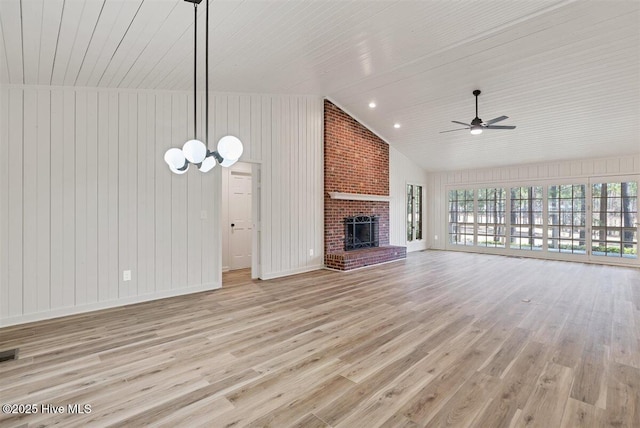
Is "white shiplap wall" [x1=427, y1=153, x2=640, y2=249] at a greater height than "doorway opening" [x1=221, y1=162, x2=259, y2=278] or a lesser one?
greater

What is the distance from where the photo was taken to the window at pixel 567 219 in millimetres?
7302

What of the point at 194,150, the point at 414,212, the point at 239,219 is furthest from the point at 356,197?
the point at 194,150

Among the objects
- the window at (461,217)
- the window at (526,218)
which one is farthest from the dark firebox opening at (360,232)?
the window at (526,218)

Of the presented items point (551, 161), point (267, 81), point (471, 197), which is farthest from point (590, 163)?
point (267, 81)

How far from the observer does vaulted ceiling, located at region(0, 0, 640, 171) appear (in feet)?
8.62

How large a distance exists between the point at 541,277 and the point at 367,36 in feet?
17.0

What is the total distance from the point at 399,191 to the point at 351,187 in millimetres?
2335

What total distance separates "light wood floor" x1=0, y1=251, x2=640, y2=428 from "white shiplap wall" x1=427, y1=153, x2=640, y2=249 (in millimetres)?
3943

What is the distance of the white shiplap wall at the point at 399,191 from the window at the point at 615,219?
13.7 ft

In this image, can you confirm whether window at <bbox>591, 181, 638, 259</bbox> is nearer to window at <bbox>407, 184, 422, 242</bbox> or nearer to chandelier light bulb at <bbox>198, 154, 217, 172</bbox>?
window at <bbox>407, 184, 422, 242</bbox>

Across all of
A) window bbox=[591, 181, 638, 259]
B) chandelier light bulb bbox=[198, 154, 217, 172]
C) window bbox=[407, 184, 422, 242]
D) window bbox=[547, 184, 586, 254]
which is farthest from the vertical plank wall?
window bbox=[591, 181, 638, 259]

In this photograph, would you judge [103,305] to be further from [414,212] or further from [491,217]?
[491,217]

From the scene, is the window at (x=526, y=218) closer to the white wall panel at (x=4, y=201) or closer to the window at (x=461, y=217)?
the window at (x=461, y=217)

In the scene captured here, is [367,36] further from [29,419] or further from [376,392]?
[29,419]
